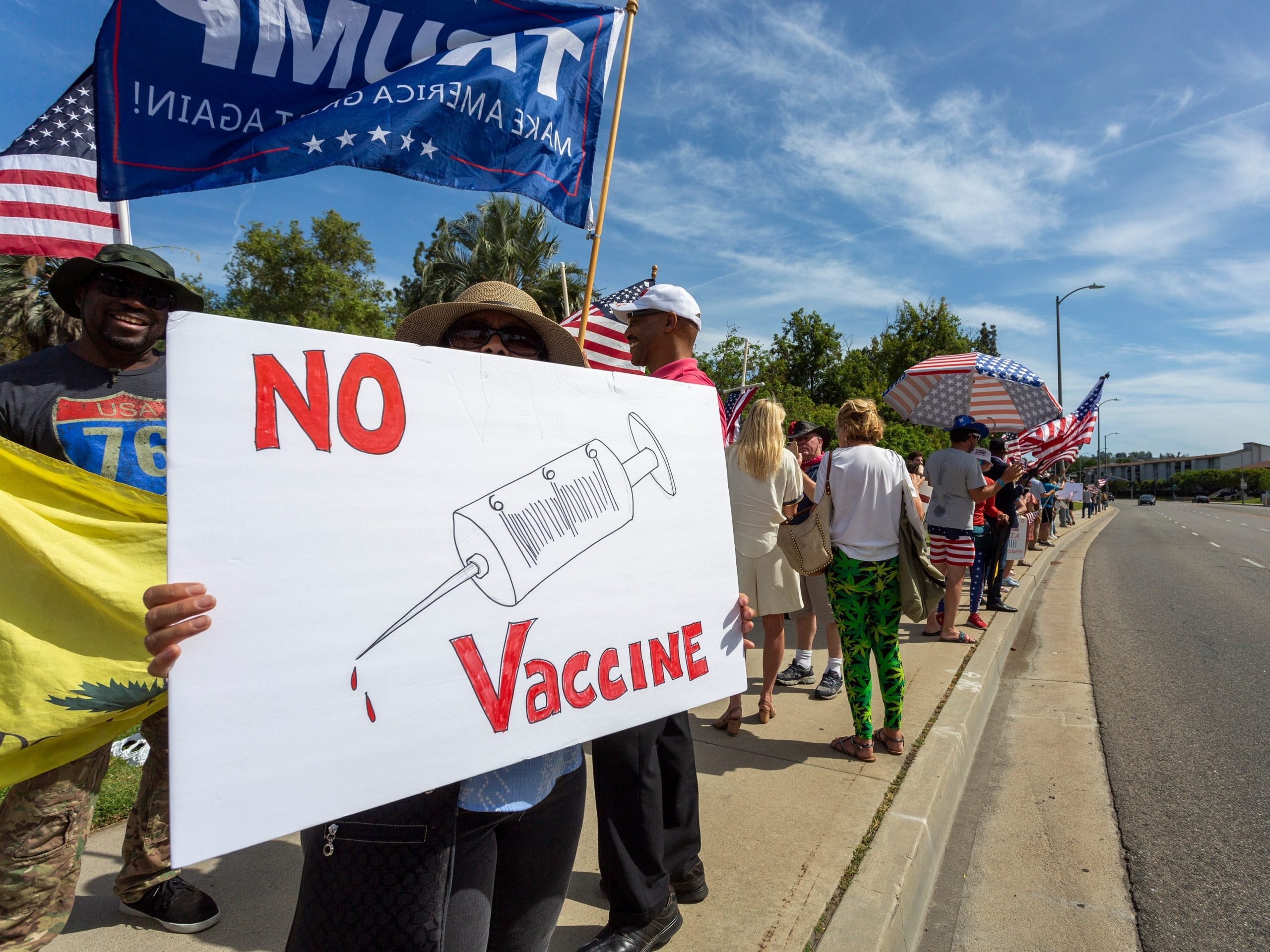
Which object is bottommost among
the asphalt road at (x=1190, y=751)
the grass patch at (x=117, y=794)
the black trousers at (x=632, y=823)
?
the asphalt road at (x=1190, y=751)

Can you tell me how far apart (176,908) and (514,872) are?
4.98 ft

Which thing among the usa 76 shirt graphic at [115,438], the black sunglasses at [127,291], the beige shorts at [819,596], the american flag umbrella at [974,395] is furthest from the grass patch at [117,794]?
the american flag umbrella at [974,395]

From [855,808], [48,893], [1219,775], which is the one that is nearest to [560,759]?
[48,893]

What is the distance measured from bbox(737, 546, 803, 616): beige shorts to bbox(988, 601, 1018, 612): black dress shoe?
4.99 metres

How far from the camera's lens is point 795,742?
3787 mm

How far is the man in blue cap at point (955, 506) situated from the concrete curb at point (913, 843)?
1470 millimetres

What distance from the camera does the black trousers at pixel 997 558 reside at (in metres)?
7.33

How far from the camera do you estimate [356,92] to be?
8.66ft

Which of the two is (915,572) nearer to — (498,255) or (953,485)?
(953,485)

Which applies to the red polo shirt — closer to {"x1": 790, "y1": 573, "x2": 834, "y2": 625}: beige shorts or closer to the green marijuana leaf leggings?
the green marijuana leaf leggings

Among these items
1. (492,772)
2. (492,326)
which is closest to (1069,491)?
(492,326)

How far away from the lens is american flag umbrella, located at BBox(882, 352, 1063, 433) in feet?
26.5

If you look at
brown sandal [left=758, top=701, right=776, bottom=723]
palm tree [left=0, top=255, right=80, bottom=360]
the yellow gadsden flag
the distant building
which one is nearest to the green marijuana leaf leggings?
brown sandal [left=758, top=701, right=776, bottom=723]

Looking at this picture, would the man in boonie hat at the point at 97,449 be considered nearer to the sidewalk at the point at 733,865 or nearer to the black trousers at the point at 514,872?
the sidewalk at the point at 733,865
